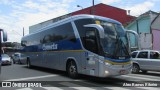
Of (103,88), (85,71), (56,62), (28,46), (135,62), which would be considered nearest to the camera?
(103,88)

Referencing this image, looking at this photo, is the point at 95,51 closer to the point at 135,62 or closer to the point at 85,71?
the point at 85,71

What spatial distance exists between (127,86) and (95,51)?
7.57 feet

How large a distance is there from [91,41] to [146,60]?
6234 millimetres

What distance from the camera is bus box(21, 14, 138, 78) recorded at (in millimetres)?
13469

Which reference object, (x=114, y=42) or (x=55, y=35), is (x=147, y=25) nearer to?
(x=55, y=35)

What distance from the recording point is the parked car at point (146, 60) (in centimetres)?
1819

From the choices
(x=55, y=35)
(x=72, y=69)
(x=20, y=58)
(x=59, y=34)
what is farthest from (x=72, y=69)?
(x=20, y=58)

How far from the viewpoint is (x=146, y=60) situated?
741 inches

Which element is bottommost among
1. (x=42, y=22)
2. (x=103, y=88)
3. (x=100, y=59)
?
(x=103, y=88)

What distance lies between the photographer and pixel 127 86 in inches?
507

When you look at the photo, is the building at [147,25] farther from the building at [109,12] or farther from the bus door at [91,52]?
the bus door at [91,52]

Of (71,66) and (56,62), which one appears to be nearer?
(71,66)

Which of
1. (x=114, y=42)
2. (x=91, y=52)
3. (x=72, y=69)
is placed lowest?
(x=72, y=69)

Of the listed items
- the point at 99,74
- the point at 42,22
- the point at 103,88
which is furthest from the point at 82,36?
the point at 42,22
